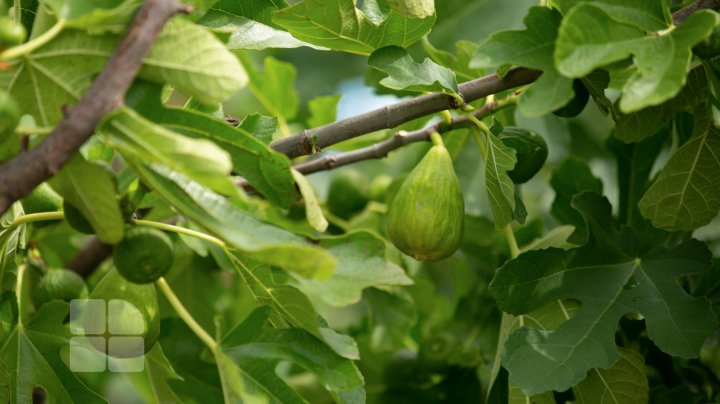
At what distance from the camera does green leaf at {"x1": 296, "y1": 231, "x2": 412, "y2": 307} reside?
110 cm

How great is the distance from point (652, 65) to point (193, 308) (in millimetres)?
1380

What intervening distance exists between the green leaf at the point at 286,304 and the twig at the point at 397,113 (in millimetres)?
225

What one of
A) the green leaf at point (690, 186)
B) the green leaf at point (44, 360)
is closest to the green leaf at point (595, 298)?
the green leaf at point (690, 186)

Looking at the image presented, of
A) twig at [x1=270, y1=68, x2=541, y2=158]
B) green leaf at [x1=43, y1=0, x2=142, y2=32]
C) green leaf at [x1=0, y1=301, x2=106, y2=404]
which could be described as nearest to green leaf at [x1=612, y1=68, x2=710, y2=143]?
twig at [x1=270, y1=68, x2=541, y2=158]

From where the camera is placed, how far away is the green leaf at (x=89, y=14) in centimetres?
100

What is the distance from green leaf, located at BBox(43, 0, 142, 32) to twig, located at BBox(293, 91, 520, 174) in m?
0.65

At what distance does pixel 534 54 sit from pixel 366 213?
106cm

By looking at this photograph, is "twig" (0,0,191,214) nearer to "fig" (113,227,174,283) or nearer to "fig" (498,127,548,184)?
"fig" (113,227,174,283)

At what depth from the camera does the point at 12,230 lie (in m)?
1.31

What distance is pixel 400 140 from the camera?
1.60 metres

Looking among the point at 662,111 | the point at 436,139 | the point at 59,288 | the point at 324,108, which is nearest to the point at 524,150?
the point at 436,139

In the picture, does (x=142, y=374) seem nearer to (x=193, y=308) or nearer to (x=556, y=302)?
(x=193, y=308)

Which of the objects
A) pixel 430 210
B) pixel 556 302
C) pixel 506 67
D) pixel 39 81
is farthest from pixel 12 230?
pixel 556 302

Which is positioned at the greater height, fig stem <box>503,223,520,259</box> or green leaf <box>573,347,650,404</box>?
fig stem <box>503,223,520,259</box>
